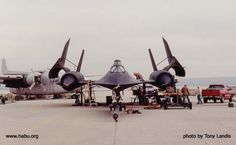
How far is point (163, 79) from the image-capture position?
2716 cm

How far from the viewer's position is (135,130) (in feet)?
41.4

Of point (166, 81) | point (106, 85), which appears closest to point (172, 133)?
point (106, 85)

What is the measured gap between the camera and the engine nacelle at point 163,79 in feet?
88.3

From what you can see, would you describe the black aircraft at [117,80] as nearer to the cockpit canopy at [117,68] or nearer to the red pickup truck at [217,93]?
the cockpit canopy at [117,68]

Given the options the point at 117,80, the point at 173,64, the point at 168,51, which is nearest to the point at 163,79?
the point at 173,64

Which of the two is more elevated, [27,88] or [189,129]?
[27,88]

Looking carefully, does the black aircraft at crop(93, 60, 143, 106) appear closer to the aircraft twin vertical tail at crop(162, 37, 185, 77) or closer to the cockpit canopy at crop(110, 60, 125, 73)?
the cockpit canopy at crop(110, 60, 125, 73)

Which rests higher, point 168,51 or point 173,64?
point 168,51

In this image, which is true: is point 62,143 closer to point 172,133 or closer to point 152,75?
point 172,133

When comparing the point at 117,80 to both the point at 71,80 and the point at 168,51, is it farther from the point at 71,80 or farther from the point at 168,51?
the point at 168,51

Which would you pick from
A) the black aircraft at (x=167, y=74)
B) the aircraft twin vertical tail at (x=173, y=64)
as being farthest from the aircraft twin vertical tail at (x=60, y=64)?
the aircraft twin vertical tail at (x=173, y=64)

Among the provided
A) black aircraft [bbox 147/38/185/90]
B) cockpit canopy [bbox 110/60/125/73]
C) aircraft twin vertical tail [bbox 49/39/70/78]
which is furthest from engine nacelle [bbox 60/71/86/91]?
black aircraft [bbox 147/38/185/90]

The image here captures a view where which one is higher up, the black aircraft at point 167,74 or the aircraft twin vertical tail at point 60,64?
the aircraft twin vertical tail at point 60,64

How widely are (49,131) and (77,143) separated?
306 cm
